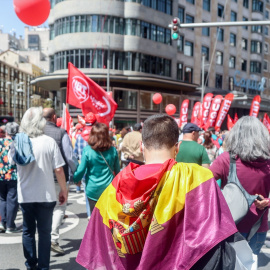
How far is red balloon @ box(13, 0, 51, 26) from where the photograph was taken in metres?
6.56

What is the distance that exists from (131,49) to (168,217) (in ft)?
94.8

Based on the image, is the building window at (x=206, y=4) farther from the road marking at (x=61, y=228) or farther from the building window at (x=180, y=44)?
the road marking at (x=61, y=228)

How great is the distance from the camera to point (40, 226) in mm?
3840

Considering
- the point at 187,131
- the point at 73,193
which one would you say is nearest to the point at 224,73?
the point at 73,193

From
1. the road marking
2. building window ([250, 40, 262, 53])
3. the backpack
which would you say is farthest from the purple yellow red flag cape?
building window ([250, 40, 262, 53])

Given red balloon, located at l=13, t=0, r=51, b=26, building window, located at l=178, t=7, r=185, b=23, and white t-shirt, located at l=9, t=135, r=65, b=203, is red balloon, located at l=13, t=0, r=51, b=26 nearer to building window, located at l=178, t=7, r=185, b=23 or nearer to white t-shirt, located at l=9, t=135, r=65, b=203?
white t-shirt, located at l=9, t=135, r=65, b=203

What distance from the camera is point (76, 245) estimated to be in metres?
5.20

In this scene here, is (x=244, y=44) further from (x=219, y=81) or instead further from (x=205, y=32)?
(x=205, y=32)

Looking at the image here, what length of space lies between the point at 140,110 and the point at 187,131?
2659 centimetres

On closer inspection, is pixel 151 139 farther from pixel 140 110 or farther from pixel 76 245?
pixel 140 110

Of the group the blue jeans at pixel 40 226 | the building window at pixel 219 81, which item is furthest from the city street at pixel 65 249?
the building window at pixel 219 81

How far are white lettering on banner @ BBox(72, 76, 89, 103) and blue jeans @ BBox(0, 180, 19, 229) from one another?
10.1 feet

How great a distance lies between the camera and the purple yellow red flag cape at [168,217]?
67.9 inches

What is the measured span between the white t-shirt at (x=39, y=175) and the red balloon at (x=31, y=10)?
3.71 meters
